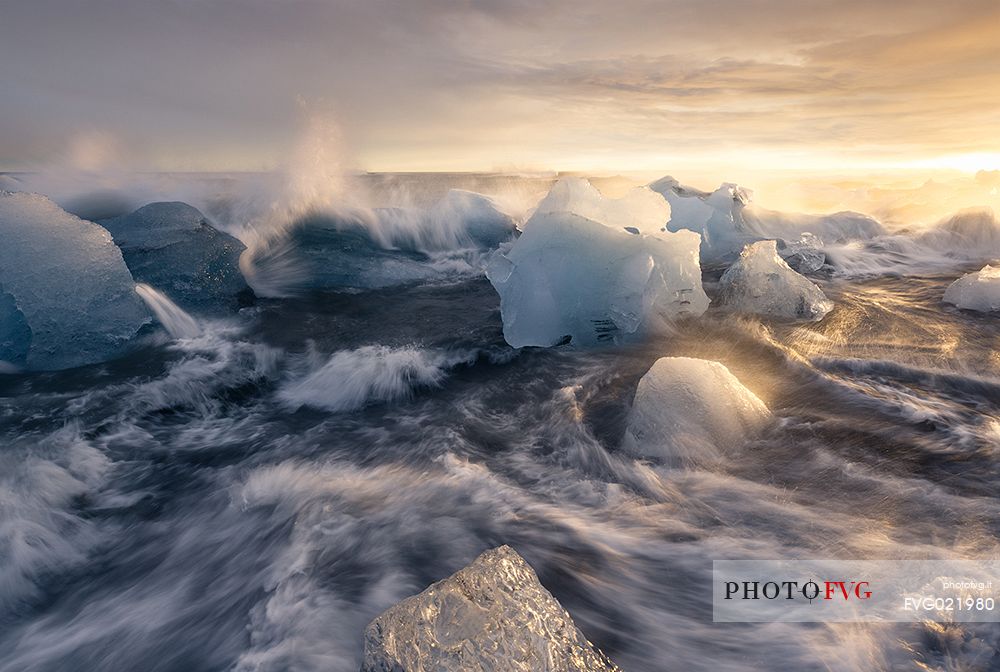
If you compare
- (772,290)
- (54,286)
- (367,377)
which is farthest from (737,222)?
(54,286)

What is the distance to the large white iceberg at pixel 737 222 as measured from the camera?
1007 cm

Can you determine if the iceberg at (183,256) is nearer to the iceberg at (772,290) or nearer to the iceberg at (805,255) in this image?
the iceberg at (772,290)

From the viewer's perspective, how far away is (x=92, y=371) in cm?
564

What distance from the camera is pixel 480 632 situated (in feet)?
5.74

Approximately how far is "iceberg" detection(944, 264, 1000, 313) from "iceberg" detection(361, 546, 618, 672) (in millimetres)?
7146

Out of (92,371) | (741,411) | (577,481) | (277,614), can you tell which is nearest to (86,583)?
(277,614)

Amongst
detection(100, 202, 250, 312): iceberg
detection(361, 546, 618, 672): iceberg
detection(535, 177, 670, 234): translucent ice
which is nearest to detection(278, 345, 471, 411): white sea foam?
detection(535, 177, 670, 234): translucent ice

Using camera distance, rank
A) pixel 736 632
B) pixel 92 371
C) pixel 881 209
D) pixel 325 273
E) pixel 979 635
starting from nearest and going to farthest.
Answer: pixel 979 635 → pixel 736 632 → pixel 92 371 → pixel 325 273 → pixel 881 209

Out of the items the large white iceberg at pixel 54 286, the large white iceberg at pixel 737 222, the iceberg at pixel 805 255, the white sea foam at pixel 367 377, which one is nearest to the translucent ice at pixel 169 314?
the large white iceberg at pixel 54 286

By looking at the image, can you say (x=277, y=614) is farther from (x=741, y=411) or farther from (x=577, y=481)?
(x=741, y=411)

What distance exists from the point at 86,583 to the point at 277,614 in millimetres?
1356

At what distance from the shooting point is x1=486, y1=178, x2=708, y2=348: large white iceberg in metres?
5.68

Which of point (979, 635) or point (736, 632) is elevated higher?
point (979, 635)

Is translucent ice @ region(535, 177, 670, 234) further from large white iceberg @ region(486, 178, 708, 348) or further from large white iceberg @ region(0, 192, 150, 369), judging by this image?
large white iceberg @ region(0, 192, 150, 369)
